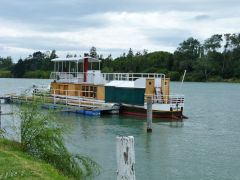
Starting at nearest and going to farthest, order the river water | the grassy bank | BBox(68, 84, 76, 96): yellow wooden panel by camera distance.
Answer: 1. the grassy bank
2. the river water
3. BBox(68, 84, 76, 96): yellow wooden panel

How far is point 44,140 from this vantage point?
Answer: 9.55m

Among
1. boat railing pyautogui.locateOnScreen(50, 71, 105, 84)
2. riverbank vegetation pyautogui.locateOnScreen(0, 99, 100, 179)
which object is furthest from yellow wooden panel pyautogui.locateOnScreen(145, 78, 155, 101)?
riverbank vegetation pyautogui.locateOnScreen(0, 99, 100, 179)

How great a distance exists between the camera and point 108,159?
14.6 metres

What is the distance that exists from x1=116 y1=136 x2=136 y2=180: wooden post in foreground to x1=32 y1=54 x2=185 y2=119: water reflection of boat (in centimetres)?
1822

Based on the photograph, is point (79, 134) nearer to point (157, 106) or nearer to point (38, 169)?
point (157, 106)

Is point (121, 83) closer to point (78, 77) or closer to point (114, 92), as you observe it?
point (114, 92)

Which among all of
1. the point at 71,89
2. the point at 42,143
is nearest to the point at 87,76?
the point at 71,89

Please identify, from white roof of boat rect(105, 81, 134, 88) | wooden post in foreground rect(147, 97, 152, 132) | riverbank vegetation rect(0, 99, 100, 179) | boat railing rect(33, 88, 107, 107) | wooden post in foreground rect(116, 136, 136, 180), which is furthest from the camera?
boat railing rect(33, 88, 107, 107)

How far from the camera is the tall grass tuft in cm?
949

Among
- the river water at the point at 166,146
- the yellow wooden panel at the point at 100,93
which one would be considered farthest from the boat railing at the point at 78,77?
the river water at the point at 166,146

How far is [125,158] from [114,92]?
76.9 ft

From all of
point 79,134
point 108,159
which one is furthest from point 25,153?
point 79,134

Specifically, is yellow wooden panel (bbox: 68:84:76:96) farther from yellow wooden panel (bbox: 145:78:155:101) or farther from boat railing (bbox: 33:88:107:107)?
yellow wooden panel (bbox: 145:78:155:101)

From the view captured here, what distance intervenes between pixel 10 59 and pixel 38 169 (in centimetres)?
18852
